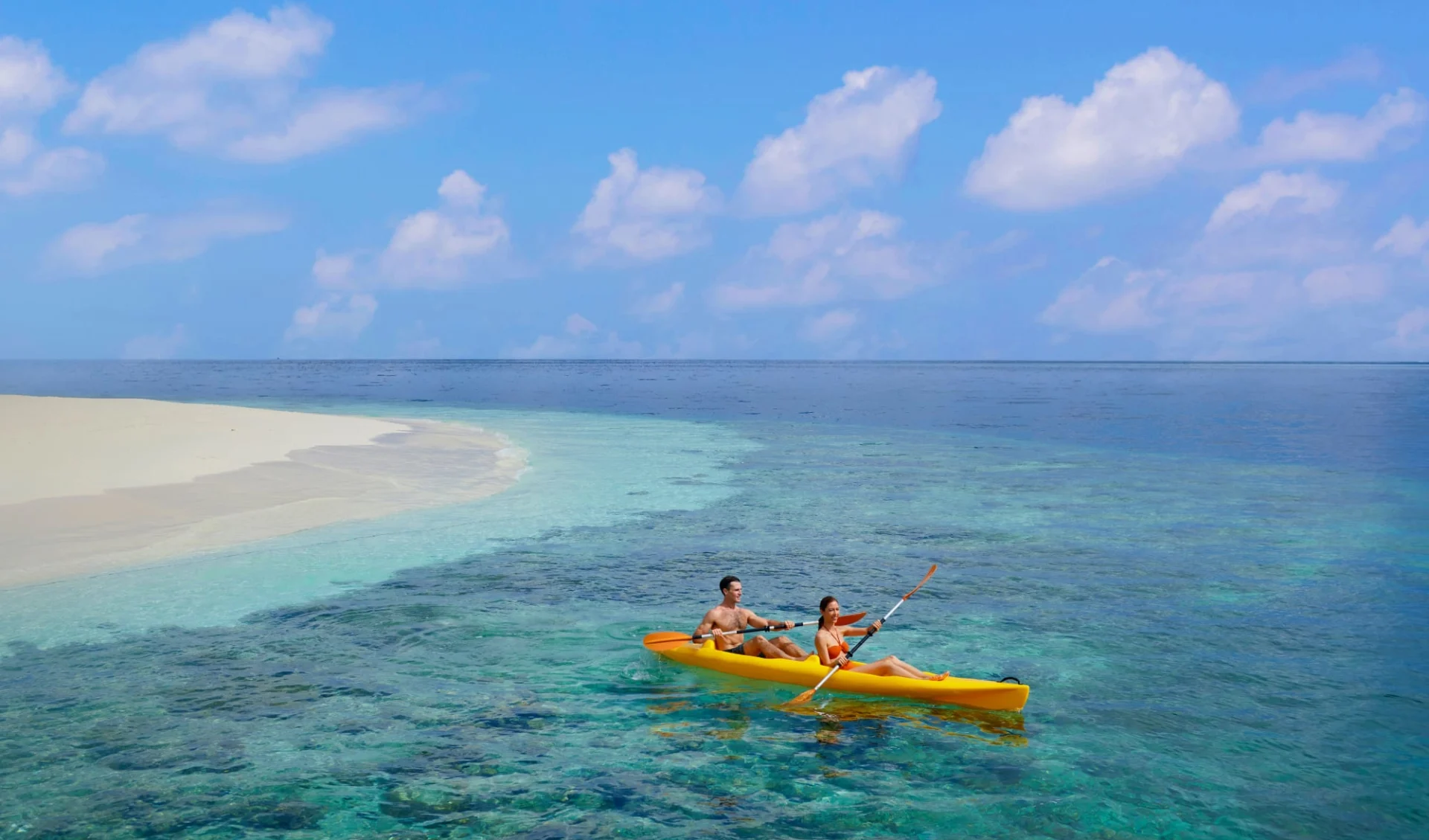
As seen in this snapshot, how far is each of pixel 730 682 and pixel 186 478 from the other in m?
17.5

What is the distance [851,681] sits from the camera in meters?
11.3

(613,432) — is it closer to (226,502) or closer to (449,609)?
(226,502)

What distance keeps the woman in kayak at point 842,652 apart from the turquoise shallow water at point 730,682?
18.3 inches

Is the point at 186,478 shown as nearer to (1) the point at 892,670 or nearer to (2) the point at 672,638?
(2) the point at 672,638

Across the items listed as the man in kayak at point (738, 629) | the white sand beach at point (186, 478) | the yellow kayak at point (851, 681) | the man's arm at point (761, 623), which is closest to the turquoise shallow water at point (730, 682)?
the yellow kayak at point (851, 681)

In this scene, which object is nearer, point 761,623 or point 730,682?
point 730,682

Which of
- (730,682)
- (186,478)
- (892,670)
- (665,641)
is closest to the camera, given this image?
(892,670)

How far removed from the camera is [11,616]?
1381cm

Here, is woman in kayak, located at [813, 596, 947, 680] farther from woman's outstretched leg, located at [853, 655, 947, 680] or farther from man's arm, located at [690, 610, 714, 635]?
man's arm, located at [690, 610, 714, 635]

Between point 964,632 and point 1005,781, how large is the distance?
16.4 feet

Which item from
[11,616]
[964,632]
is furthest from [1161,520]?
[11,616]

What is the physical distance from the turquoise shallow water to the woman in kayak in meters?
0.47

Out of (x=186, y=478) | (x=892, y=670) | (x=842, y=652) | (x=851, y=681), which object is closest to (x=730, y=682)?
(x=842, y=652)

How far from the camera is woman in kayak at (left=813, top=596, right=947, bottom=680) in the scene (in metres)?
11.2
